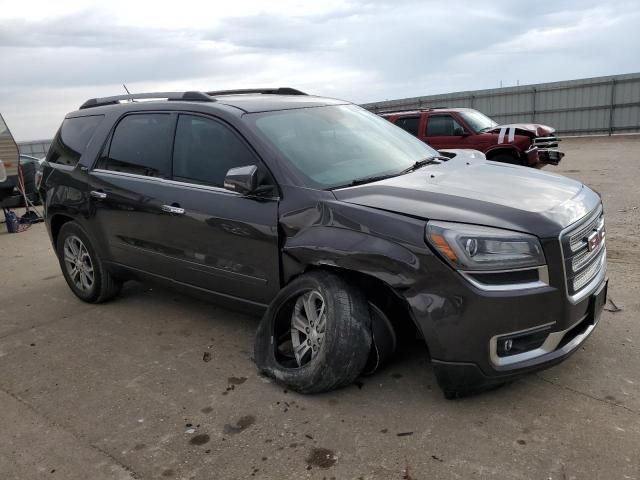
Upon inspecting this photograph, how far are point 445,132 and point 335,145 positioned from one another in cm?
884

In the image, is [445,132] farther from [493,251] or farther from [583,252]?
[493,251]

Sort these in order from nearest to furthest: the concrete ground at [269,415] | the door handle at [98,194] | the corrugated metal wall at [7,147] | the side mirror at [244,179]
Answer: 1. the concrete ground at [269,415]
2. the side mirror at [244,179]
3. the door handle at [98,194]
4. the corrugated metal wall at [7,147]

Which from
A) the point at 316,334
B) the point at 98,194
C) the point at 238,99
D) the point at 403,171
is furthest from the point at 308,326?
the point at 98,194

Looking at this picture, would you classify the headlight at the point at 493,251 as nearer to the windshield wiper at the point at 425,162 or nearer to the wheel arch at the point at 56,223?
the windshield wiper at the point at 425,162

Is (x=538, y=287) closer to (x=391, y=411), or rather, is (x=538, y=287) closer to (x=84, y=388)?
(x=391, y=411)

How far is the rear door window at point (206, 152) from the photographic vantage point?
3605 mm

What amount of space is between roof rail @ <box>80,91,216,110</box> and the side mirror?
36.9 inches

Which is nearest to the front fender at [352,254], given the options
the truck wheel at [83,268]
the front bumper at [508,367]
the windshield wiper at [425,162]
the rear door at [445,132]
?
the front bumper at [508,367]

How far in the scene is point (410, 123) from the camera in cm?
1249

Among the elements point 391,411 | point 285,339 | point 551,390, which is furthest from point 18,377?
point 551,390

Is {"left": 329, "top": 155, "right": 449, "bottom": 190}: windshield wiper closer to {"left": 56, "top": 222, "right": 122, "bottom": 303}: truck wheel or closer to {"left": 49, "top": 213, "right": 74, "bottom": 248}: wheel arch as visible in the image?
{"left": 56, "top": 222, "right": 122, "bottom": 303}: truck wheel

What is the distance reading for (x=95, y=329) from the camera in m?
4.45

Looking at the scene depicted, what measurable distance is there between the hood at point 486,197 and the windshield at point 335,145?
0.70ft

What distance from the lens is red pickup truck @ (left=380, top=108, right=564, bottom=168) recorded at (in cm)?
1109
